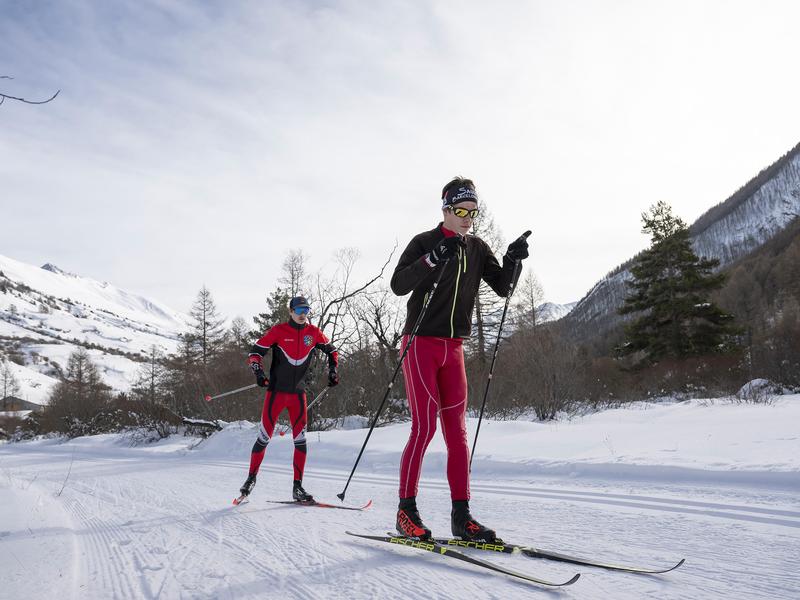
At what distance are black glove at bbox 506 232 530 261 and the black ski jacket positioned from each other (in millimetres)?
224

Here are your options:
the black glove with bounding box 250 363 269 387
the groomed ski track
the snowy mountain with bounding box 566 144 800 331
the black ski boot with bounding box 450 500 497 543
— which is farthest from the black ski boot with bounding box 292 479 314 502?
the snowy mountain with bounding box 566 144 800 331

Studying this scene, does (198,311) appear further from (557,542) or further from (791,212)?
(791,212)

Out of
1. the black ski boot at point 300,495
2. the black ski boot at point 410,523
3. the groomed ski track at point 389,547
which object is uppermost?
the black ski boot at point 410,523

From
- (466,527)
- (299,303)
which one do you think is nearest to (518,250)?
(466,527)

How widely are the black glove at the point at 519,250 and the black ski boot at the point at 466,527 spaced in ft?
5.17

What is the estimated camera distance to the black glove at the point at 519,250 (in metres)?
3.44

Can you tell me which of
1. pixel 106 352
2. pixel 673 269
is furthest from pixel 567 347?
Result: pixel 106 352

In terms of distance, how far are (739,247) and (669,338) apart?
333 feet

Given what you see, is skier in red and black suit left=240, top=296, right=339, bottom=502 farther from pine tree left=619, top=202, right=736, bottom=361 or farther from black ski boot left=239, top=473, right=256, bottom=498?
pine tree left=619, top=202, right=736, bottom=361

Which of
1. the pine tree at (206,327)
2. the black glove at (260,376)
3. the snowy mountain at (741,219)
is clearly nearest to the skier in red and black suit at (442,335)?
the black glove at (260,376)

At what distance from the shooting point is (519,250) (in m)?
3.46

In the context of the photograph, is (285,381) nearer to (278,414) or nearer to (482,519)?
(278,414)

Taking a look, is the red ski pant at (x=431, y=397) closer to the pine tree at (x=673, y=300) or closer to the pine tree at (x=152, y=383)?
the pine tree at (x=152, y=383)

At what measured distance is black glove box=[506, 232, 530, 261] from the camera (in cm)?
344
